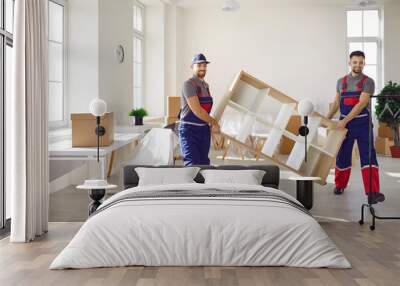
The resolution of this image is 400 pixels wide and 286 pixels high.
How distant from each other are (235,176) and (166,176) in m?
Answer: 0.60

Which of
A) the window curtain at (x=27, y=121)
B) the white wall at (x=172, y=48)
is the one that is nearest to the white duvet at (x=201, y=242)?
the window curtain at (x=27, y=121)

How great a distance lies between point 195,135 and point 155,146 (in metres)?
1.57

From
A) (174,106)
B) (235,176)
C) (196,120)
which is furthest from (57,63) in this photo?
(235,176)

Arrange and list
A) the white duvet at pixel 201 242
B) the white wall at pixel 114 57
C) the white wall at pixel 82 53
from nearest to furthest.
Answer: the white duvet at pixel 201 242, the white wall at pixel 82 53, the white wall at pixel 114 57

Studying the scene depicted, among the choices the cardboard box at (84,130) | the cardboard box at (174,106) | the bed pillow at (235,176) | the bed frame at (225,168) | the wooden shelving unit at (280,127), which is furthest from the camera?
the cardboard box at (174,106)

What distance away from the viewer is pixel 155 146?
26.2ft

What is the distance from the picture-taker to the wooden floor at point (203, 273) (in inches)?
153

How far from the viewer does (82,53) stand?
8.59 metres

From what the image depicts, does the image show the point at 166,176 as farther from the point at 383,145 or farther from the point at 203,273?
the point at 383,145

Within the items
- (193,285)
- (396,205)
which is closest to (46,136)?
(193,285)

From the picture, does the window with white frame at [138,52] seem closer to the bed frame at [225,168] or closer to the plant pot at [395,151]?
the plant pot at [395,151]

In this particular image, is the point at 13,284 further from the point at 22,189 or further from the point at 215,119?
the point at 215,119

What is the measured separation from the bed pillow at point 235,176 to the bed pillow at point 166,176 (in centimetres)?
16

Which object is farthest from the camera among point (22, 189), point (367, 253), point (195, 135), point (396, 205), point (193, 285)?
point (396, 205)
